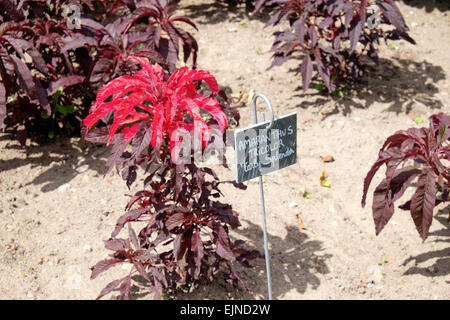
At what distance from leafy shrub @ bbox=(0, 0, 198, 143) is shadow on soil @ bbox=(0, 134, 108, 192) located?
149 millimetres

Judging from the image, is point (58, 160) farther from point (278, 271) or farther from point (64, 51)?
point (278, 271)

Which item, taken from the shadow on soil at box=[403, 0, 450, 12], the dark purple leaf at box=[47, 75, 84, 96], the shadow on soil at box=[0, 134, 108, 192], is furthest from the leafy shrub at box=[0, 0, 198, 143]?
the shadow on soil at box=[403, 0, 450, 12]

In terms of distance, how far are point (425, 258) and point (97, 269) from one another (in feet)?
6.30

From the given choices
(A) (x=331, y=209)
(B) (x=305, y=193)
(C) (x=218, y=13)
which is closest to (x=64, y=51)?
(B) (x=305, y=193)

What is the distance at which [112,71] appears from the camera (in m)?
3.36

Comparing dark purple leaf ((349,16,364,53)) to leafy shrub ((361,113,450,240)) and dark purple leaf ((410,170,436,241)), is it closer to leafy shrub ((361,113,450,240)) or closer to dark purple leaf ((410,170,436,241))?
leafy shrub ((361,113,450,240))

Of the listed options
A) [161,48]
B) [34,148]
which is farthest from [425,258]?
[34,148]

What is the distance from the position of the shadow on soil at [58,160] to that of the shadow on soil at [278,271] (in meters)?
1.03

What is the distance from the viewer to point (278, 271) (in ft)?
10.3

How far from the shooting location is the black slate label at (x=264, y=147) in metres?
2.37

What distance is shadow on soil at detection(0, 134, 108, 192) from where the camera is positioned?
3.70m

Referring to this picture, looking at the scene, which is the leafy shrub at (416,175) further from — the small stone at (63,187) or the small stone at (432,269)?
the small stone at (63,187)

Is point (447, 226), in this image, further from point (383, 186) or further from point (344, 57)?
point (344, 57)

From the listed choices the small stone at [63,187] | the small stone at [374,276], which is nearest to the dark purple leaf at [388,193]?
the small stone at [374,276]
